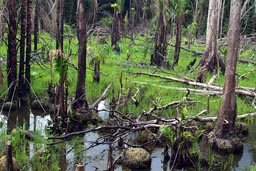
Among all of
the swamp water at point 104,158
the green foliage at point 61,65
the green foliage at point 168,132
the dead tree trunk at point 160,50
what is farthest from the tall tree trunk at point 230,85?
the dead tree trunk at point 160,50

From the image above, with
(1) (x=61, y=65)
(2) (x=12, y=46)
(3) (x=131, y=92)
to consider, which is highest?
(2) (x=12, y=46)

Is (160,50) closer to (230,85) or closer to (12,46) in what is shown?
(12,46)

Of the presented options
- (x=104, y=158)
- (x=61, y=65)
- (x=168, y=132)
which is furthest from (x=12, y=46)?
(x=168, y=132)

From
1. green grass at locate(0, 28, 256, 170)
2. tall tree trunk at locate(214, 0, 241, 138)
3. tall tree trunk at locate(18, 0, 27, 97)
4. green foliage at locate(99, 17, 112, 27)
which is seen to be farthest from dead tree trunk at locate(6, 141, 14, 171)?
green foliage at locate(99, 17, 112, 27)

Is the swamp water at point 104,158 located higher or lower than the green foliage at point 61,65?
lower

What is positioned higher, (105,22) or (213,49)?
(105,22)

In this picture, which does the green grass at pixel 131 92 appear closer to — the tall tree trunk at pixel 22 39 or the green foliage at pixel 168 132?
the tall tree trunk at pixel 22 39

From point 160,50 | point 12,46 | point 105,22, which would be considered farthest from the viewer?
point 105,22

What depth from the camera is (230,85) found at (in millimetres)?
7969

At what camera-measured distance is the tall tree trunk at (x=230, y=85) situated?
786 cm

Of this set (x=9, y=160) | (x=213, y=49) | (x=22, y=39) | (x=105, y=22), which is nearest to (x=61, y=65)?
(x=9, y=160)

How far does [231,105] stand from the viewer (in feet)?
26.3

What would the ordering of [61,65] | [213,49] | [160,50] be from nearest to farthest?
[61,65], [213,49], [160,50]

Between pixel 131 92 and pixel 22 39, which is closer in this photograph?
pixel 22 39
